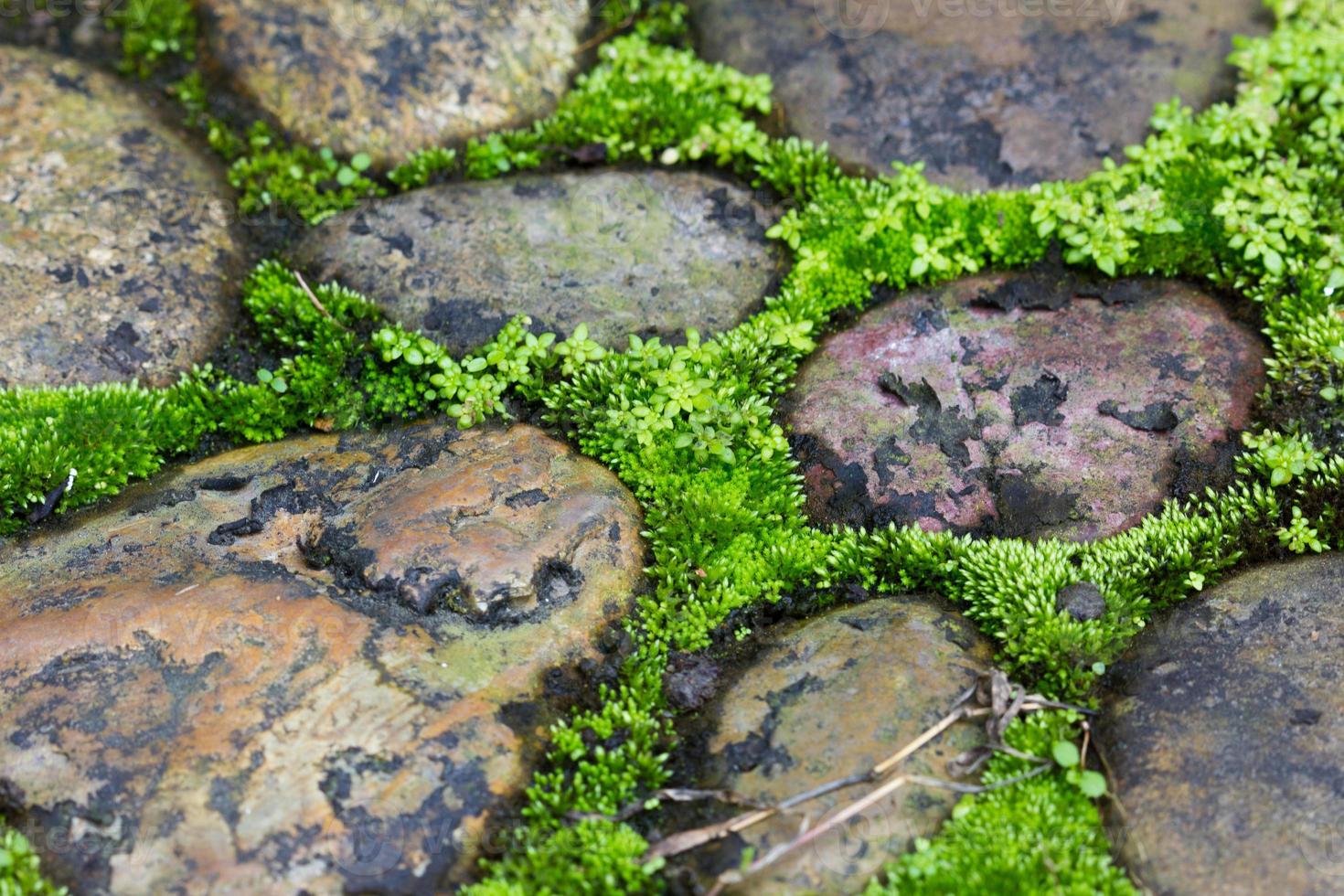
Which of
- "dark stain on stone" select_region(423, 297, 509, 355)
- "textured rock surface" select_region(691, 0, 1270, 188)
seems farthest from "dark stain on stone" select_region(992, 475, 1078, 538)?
"dark stain on stone" select_region(423, 297, 509, 355)

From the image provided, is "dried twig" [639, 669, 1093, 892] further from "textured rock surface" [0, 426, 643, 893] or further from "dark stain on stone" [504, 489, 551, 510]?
"dark stain on stone" [504, 489, 551, 510]

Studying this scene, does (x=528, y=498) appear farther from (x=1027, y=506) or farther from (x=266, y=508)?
(x=1027, y=506)

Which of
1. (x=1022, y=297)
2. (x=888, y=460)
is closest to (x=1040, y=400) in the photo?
(x=1022, y=297)

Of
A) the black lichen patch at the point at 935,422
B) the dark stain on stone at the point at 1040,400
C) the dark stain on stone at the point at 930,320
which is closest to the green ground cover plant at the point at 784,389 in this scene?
the dark stain on stone at the point at 930,320

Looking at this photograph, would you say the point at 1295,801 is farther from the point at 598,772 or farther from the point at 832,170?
the point at 832,170

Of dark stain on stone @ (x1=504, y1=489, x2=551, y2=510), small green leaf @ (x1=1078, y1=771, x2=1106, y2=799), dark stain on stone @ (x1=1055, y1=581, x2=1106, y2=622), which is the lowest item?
small green leaf @ (x1=1078, y1=771, x2=1106, y2=799)

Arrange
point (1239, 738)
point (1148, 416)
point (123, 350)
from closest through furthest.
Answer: point (1239, 738), point (1148, 416), point (123, 350)
